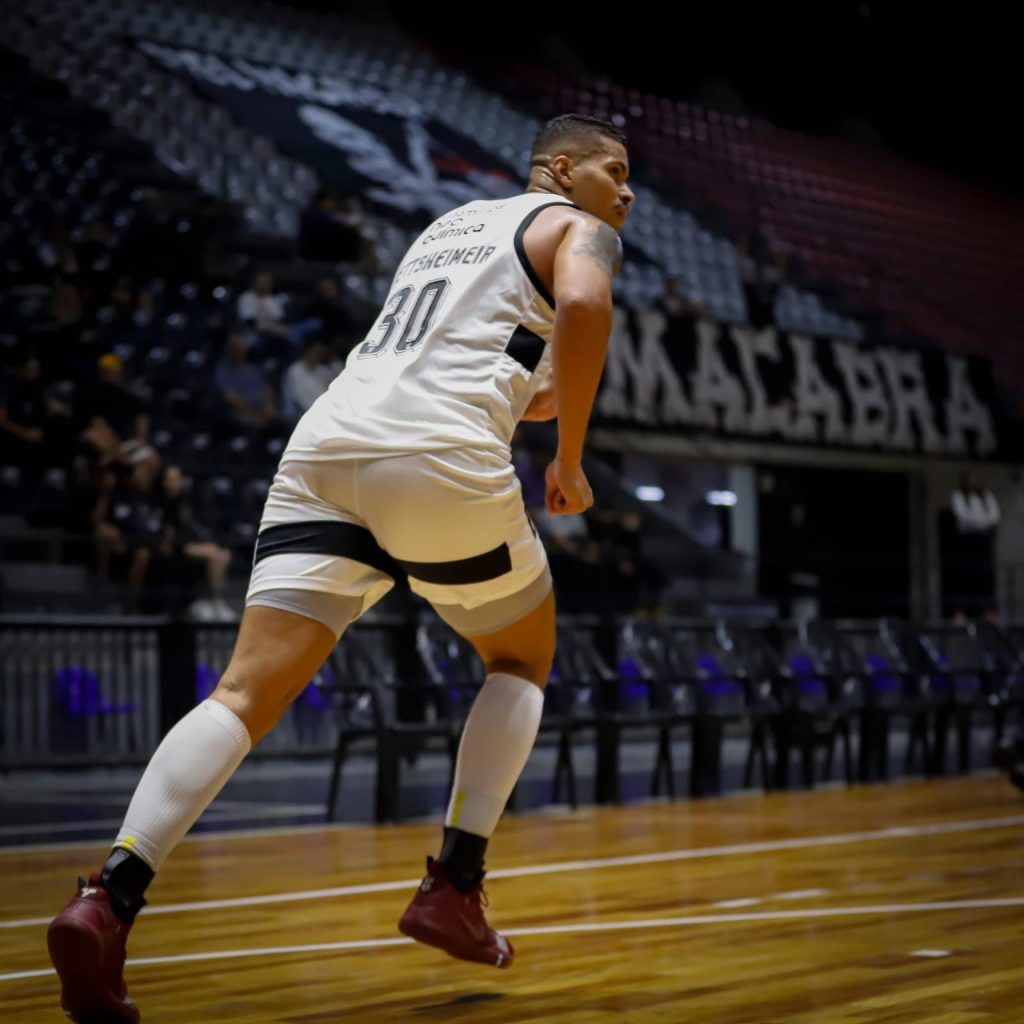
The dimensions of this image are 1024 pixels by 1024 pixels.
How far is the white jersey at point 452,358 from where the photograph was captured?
9.98 ft

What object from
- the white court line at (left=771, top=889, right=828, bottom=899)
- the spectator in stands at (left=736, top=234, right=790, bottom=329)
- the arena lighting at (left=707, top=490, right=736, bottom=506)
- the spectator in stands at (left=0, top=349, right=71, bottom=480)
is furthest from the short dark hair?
the arena lighting at (left=707, top=490, right=736, bottom=506)

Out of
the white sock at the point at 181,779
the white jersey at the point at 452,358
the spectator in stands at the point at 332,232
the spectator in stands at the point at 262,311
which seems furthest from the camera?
the spectator in stands at the point at 332,232

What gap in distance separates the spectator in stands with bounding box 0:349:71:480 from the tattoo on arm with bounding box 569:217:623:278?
363 inches

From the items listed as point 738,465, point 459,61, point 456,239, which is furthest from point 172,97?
point 456,239

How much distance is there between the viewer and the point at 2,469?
38.5 ft

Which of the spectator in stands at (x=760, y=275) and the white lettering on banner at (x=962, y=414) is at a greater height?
the spectator in stands at (x=760, y=275)

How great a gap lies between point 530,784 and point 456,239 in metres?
6.55

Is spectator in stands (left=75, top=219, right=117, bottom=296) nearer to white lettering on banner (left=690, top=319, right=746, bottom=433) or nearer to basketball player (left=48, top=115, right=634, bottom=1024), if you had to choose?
white lettering on banner (left=690, top=319, right=746, bottom=433)

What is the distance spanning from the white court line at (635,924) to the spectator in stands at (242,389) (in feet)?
30.0

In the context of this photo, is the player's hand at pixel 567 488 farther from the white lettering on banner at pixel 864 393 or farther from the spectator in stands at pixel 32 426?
the white lettering on banner at pixel 864 393

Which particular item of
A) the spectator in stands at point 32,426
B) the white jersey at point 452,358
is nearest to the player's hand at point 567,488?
the white jersey at point 452,358

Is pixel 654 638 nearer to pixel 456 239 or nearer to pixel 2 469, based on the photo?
pixel 2 469

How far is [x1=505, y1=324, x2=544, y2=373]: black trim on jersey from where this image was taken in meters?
3.18

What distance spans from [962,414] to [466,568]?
17.4m
